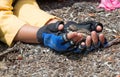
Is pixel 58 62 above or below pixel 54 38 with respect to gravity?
below

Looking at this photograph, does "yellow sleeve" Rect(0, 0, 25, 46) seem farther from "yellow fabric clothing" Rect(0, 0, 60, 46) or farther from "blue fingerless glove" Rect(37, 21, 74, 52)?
"blue fingerless glove" Rect(37, 21, 74, 52)

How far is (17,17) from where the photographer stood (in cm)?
285

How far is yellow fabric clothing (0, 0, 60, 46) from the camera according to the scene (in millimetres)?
2660

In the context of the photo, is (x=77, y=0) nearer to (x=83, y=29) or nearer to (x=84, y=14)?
(x=84, y=14)

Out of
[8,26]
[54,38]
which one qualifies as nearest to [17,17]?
[8,26]

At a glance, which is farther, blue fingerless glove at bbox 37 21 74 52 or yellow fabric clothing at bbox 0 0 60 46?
yellow fabric clothing at bbox 0 0 60 46

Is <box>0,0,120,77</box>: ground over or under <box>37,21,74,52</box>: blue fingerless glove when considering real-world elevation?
under

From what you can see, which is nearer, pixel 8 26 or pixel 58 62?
pixel 58 62

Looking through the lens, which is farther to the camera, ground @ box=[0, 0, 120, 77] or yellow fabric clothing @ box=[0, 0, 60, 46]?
yellow fabric clothing @ box=[0, 0, 60, 46]

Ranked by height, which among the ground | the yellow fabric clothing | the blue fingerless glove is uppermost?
the yellow fabric clothing

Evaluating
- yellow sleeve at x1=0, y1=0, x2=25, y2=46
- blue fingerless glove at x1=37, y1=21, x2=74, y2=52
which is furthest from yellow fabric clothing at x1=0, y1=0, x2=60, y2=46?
blue fingerless glove at x1=37, y1=21, x2=74, y2=52

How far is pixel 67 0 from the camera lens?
331cm

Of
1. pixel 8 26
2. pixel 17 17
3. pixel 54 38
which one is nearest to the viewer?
pixel 54 38

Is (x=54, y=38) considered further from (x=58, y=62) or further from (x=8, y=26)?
(x=8, y=26)
